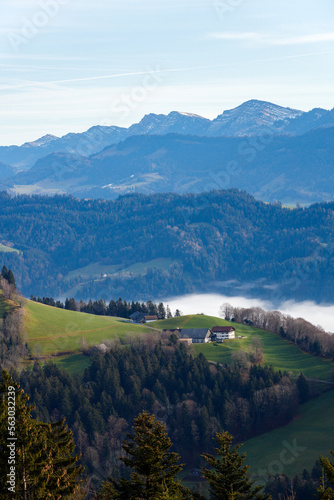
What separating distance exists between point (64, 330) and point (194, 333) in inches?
1395

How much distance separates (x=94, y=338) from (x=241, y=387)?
4677 cm

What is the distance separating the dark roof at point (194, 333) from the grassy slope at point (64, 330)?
1169 centimetres

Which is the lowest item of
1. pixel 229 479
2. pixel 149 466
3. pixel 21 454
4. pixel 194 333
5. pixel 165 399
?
pixel 165 399

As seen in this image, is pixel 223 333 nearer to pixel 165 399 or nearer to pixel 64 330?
pixel 165 399

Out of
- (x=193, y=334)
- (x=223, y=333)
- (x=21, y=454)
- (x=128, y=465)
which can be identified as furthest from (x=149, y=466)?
(x=223, y=333)

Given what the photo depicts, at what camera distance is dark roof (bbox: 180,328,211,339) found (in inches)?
7103

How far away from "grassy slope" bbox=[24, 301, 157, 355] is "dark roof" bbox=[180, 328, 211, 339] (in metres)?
11.7

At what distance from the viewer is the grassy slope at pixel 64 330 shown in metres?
172

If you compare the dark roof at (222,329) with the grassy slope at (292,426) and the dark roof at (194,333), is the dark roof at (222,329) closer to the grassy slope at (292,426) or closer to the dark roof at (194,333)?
the dark roof at (194,333)

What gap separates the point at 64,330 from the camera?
184 m

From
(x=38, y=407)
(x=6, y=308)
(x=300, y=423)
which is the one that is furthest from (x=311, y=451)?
(x=6, y=308)

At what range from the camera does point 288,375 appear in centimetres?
15062

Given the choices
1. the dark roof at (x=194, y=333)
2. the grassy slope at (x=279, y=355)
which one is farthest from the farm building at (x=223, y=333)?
the grassy slope at (x=279, y=355)

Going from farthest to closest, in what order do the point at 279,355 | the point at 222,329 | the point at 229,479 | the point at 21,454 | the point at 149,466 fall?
the point at 222,329, the point at 279,355, the point at 149,466, the point at 229,479, the point at 21,454
